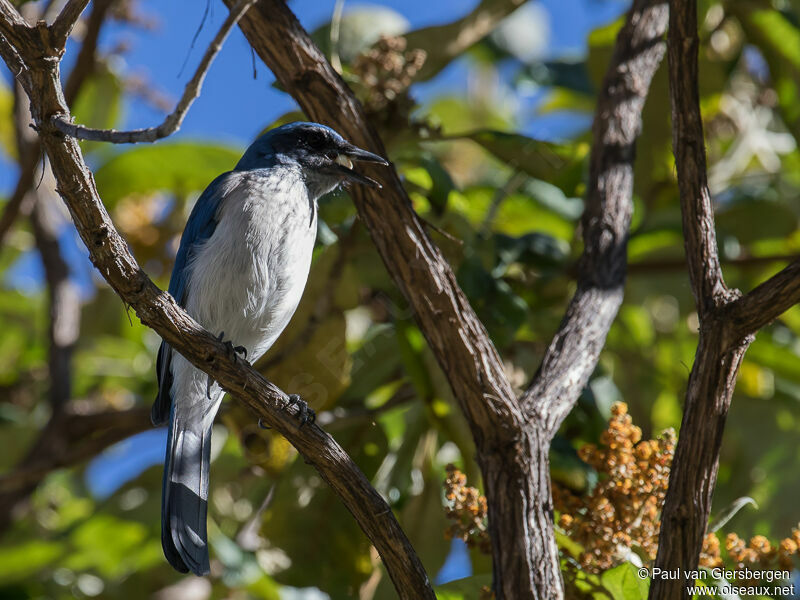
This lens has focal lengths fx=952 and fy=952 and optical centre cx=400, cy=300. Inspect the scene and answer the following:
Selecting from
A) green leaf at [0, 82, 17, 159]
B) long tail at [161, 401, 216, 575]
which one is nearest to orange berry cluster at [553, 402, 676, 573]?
long tail at [161, 401, 216, 575]

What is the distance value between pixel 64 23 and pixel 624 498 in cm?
180

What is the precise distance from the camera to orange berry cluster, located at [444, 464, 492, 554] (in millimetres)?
2543

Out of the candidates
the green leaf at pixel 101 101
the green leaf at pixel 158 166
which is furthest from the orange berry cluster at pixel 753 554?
the green leaf at pixel 101 101

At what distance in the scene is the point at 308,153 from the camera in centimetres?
338

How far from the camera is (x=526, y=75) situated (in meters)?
4.84

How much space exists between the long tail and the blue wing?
0.06 meters

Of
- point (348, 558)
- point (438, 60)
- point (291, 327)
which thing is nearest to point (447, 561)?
point (348, 558)

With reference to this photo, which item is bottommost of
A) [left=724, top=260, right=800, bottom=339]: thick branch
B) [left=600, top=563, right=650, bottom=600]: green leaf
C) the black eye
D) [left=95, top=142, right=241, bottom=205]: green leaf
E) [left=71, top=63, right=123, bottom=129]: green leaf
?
[left=600, top=563, right=650, bottom=600]: green leaf

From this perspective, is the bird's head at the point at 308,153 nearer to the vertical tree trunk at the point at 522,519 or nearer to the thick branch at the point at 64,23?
the vertical tree trunk at the point at 522,519

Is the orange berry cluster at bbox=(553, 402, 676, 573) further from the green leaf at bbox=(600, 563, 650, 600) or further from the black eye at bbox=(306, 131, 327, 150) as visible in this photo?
the black eye at bbox=(306, 131, 327, 150)

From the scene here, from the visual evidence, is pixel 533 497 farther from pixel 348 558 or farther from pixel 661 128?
pixel 661 128

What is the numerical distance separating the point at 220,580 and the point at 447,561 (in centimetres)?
125

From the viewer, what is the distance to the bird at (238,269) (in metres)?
3.06

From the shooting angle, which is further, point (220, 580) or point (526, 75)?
point (526, 75)
